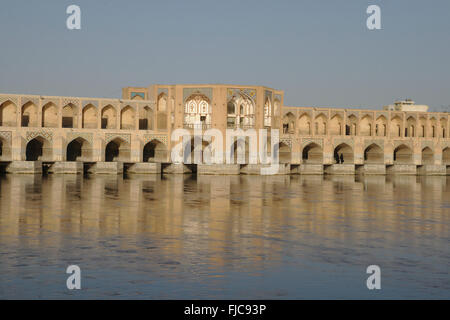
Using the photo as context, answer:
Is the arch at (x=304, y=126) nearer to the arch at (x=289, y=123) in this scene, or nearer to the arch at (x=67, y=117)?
the arch at (x=289, y=123)

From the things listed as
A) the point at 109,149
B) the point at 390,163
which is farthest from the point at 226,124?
the point at 390,163

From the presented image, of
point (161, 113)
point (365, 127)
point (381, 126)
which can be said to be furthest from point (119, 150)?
point (381, 126)

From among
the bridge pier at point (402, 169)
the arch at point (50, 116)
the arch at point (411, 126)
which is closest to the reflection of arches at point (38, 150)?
the arch at point (50, 116)

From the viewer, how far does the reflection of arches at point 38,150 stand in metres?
35.1

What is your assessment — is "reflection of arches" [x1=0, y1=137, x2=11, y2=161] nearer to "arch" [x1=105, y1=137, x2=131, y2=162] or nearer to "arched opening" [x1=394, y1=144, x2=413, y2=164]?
"arch" [x1=105, y1=137, x2=131, y2=162]

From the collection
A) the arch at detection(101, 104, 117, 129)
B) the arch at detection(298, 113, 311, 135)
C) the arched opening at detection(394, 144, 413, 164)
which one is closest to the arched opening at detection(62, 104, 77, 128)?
the arch at detection(101, 104, 117, 129)

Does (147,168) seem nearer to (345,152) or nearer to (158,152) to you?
(158,152)

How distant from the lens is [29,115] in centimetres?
3641

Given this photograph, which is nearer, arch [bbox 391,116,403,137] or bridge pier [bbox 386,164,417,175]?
bridge pier [bbox 386,164,417,175]

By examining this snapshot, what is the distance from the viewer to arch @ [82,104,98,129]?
123 feet

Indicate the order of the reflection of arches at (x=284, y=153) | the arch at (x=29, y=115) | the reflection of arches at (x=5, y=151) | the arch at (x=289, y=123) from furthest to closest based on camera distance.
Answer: the arch at (x=289, y=123) < the reflection of arches at (x=284, y=153) < the arch at (x=29, y=115) < the reflection of arches at (x=5, y=151)

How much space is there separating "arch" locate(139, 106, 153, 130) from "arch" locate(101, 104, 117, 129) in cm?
171

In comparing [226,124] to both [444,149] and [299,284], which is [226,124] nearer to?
[444,149]

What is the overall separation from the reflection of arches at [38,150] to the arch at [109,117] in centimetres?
422
